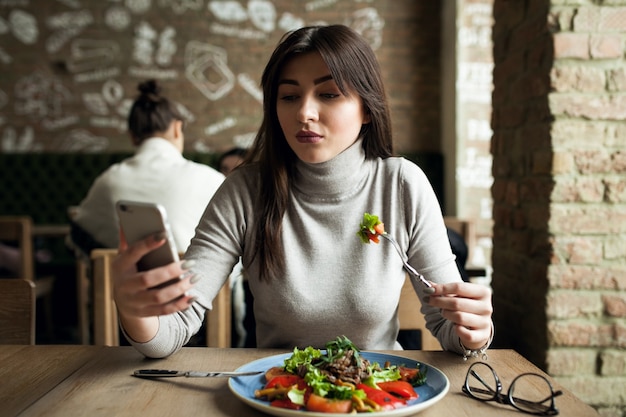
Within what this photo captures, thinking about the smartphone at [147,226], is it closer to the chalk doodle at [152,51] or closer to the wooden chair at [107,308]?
the wooden chair at [107,308]

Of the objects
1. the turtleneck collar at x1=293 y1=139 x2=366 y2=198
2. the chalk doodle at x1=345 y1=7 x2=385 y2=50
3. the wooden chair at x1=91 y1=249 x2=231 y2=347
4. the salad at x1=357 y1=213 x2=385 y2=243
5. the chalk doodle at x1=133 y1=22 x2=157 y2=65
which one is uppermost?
the chalk doodle at x1=345 y1=7 x2=385 y2=50

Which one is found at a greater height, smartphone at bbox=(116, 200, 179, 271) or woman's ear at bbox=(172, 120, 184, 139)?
woman's ear at bbox=(172, 120, 184, 139)

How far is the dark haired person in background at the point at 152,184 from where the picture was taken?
8.09ft

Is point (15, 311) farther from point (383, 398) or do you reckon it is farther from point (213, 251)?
point (383, 398)

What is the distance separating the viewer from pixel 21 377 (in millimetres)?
986

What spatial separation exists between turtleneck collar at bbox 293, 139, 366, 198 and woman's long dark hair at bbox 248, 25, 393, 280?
0.14 ft

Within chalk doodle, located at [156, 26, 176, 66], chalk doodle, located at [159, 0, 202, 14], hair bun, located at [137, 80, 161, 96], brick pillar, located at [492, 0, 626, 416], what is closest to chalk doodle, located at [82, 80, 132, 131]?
chalk doodle, located at [156, 26, 176, 66]

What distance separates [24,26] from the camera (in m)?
5.16

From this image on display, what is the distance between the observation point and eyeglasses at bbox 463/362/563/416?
0.82 meters

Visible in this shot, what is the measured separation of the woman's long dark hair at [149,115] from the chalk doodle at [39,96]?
284 cm

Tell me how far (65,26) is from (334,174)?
4650mm

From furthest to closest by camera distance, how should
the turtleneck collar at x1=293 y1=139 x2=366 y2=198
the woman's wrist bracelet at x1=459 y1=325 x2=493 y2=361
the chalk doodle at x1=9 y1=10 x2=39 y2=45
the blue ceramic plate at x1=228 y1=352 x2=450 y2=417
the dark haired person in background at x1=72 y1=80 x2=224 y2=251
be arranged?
the chalk doodle at x1=9 y1=10 x2=39 y2=45
the dark haired person in background at x1=72 y1=80 x2=224 y2=251
the turtleneck collar at x1=293 y1=139 x2=366 y2=198
the woman's wrist bracelet at x1=459 y1=325 x2=493 y2=361
the blue ceramic plate at x1=228 y1=352 x2=450 y2=417

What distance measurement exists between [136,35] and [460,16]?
2.80 meters

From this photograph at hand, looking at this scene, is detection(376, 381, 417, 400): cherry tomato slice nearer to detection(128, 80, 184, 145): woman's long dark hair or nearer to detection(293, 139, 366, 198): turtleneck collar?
detection(293, 139, 366, 198): turtleneck collar
